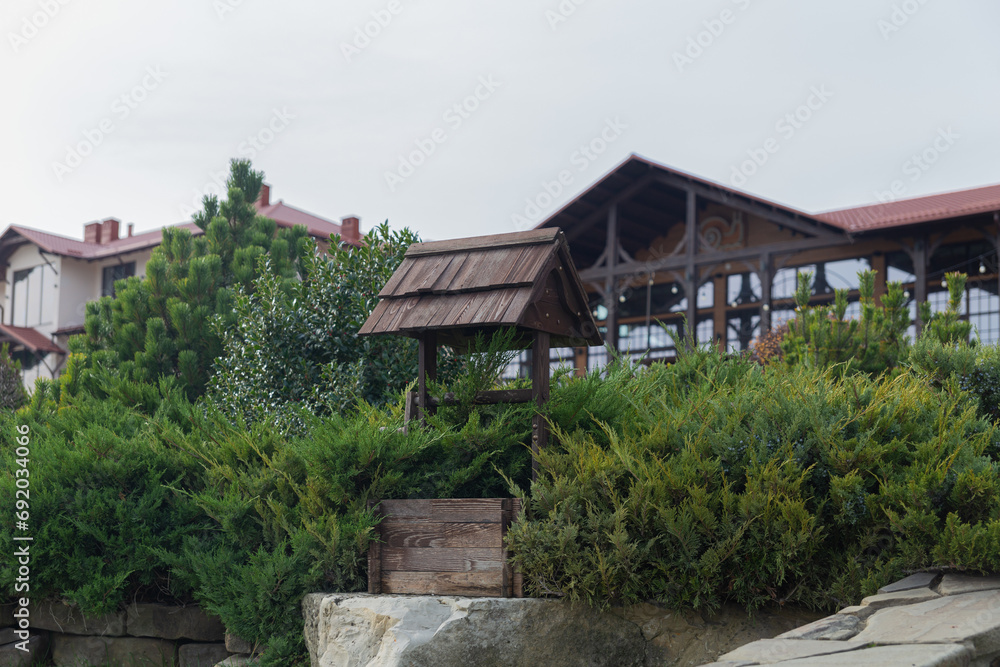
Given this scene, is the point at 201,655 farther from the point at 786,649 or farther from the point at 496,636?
the point at 786,649

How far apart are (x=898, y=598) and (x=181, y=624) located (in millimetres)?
4841

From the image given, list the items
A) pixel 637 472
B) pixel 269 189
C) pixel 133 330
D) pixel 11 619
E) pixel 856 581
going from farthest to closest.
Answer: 1. pixel 269 189
2. pixel 133 330
3. pixel 11 619
4. pixel 637 472
5. pixel 856 581

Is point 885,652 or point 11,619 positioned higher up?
point 885,652

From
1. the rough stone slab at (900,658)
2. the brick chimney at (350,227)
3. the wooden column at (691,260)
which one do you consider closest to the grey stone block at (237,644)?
the rough stone slab at (900,658)

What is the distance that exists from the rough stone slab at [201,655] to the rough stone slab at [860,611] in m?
4.25

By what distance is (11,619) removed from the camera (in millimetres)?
6664

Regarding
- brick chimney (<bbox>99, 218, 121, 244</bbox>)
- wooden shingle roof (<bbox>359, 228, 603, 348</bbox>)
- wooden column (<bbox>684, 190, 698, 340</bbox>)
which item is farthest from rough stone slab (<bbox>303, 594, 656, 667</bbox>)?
brick chimney (<bbox>99, 218, 121, 244</bbox>)

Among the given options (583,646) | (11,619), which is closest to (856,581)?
(583,646)

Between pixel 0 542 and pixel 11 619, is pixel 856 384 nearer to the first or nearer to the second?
pixel 0 542

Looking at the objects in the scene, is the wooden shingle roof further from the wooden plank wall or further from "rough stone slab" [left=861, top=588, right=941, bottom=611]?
"rough stone slab" [left=861, top=588, right=941, bottom=611]

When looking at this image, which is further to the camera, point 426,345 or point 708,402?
point 426,345

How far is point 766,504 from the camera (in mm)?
4539

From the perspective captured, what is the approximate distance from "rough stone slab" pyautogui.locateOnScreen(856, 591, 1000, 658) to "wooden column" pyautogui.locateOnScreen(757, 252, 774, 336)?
13046mm

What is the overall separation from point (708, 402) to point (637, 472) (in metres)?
0.78
